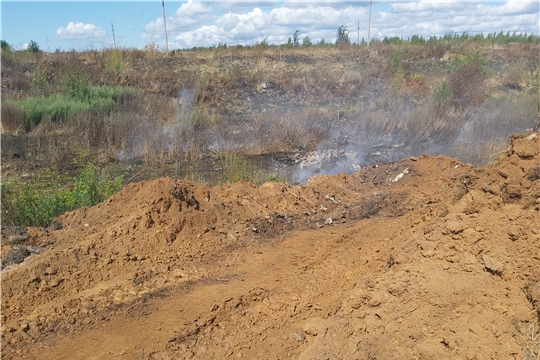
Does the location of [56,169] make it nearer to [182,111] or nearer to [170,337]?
[182,111]

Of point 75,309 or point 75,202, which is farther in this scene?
point 75,202

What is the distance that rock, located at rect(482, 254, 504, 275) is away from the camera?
3.46 metres

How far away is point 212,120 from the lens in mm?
13133

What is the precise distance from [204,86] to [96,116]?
642 centimetres

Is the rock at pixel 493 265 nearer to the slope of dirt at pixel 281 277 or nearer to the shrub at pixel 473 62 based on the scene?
the slope of dirt at pixel 281 277

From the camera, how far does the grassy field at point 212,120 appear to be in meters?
9.38

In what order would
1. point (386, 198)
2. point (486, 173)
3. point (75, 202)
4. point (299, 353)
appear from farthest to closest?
1. point (386, 198)
2. point (75, 202)
3. point (486, 173)
4. point (299, 353)

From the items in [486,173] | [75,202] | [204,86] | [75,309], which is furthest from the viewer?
[204,86]

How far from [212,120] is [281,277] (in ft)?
Answer: 28.7

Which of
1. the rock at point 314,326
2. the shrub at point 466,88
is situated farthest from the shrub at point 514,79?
the rock at point 314,326

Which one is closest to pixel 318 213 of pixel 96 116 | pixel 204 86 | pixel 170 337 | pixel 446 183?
pixel 446 183

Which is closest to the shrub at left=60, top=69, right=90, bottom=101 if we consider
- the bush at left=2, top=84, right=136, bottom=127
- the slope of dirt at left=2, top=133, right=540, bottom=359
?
the bush at left=2, top=84, right=136, bottom=127

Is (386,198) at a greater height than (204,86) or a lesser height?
lesser

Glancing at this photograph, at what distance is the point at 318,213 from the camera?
6867mm
